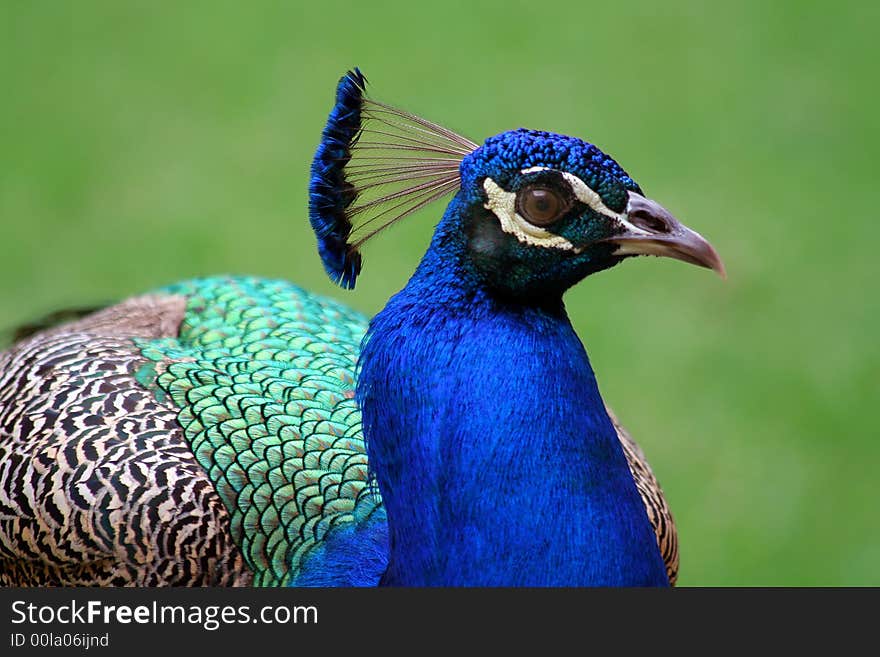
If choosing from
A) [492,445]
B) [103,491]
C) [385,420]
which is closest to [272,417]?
[103,491]

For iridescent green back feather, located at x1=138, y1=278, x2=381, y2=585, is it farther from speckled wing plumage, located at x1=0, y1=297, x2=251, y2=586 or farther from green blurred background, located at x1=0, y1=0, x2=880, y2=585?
green blurred background, located at x1=0, y1=0, x2=880, y2=585

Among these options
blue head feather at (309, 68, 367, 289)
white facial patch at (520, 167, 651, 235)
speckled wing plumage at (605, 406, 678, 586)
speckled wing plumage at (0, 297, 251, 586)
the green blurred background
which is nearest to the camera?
white facial patch at (520, 167, 651, 235)

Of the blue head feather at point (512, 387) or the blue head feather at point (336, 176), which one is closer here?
the blue head feather at point (512, 387)

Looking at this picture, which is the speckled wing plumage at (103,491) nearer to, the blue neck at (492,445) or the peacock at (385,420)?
the peacock at (385,420)

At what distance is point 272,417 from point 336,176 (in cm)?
45

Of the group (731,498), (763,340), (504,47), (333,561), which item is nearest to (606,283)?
(763,340)

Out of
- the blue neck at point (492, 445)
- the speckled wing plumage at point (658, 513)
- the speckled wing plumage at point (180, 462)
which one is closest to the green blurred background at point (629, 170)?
the speckled wing plumage at point (658, 513)

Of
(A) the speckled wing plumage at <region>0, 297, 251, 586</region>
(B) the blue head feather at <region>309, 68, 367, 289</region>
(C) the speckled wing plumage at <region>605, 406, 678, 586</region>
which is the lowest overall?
(A) the speckled wing plumage at <region>0, 297, 251, 586</region>

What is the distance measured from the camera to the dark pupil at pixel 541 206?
1.42m

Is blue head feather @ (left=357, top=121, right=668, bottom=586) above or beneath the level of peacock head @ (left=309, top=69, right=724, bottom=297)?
beneath

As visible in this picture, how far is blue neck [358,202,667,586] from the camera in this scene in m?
1.44

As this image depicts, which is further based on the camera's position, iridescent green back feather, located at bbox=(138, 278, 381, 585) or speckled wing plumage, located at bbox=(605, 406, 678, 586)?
speckled wing plumage, located at bbox=(605, 406, 678, 586)

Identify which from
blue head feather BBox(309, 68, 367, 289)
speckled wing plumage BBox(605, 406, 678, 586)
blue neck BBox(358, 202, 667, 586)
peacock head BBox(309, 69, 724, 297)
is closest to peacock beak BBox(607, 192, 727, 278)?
peacock head BBox(309, 69, 724, 297)

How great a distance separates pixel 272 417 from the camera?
6.04 ft
